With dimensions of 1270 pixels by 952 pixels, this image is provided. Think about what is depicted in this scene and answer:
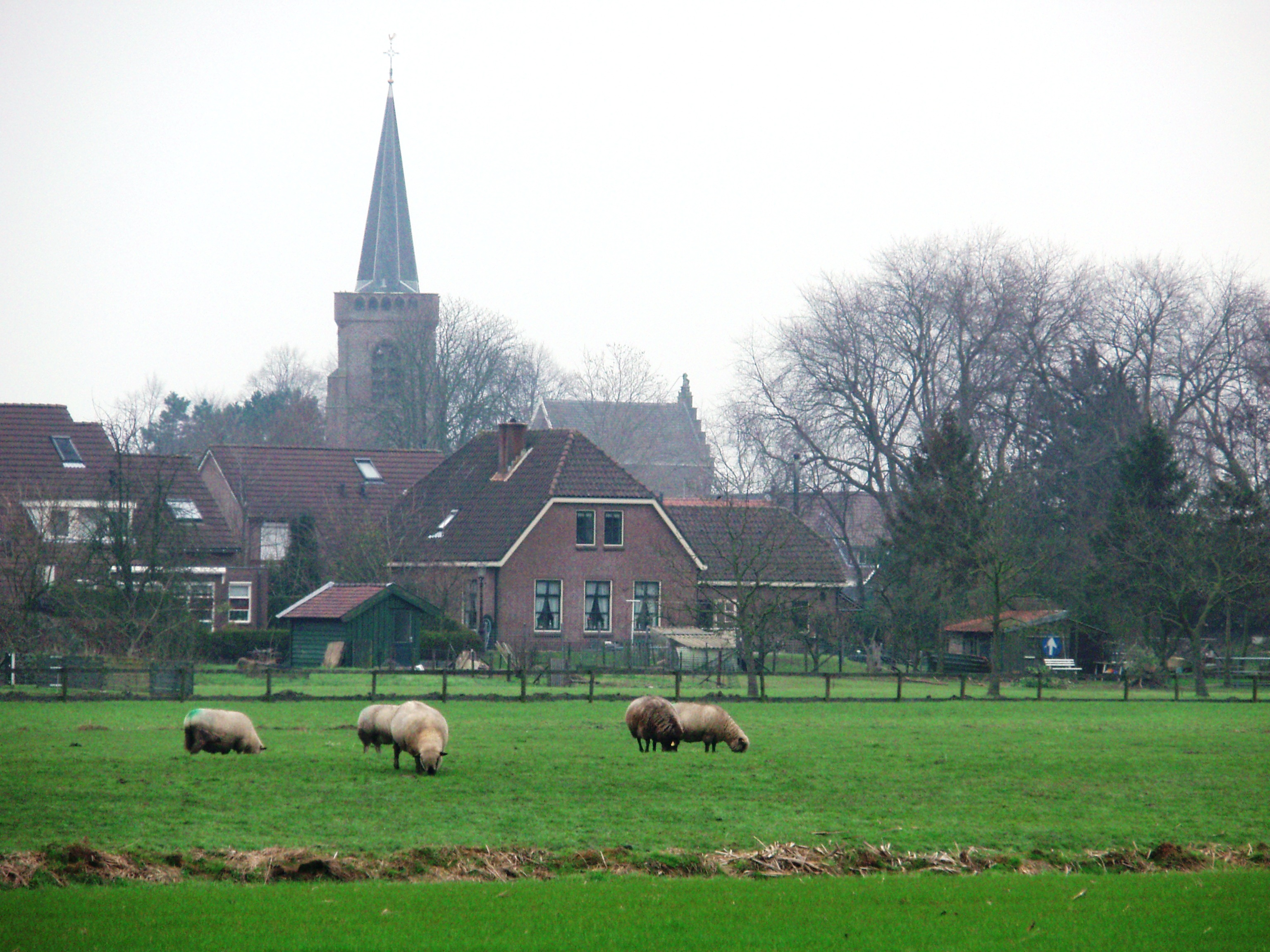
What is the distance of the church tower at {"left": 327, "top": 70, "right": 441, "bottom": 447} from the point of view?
106 m

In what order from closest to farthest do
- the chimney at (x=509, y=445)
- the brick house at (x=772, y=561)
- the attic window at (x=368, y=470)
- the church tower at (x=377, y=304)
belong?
the brick house at (x=772, y=561) < the chimney at (x=509, y=445) < the attic window at (x=368, y=470) < the church tower at (x=377, y=304)

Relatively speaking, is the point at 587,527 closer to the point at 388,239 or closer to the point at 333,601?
the point at 333,601

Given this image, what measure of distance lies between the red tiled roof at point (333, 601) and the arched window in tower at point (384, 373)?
139ft

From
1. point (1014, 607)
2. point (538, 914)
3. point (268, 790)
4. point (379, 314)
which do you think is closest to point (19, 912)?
point (538, 914)

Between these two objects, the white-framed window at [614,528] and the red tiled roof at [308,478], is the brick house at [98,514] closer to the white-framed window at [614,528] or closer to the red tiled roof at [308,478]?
the red tiled roof at [308,478]

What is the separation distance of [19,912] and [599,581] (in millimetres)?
45549

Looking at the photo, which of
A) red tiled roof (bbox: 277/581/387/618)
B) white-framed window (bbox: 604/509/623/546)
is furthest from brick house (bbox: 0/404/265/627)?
white-framed window (bbox: 604/509/623/546)

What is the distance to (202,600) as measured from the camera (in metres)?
50.6

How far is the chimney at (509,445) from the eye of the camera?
6003cm

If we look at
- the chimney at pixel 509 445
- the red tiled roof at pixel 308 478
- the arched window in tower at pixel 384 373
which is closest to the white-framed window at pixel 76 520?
the red tiled roof at pixel 308 478

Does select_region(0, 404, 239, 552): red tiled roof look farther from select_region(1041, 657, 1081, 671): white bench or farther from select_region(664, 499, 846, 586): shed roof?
select_region(1041, 657, 1081, 671): white bench

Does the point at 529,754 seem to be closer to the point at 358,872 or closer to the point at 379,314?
the point at 358,872

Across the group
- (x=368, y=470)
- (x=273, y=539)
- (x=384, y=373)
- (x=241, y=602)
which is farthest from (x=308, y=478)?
(x=384, y=373)

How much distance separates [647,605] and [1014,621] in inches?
539
